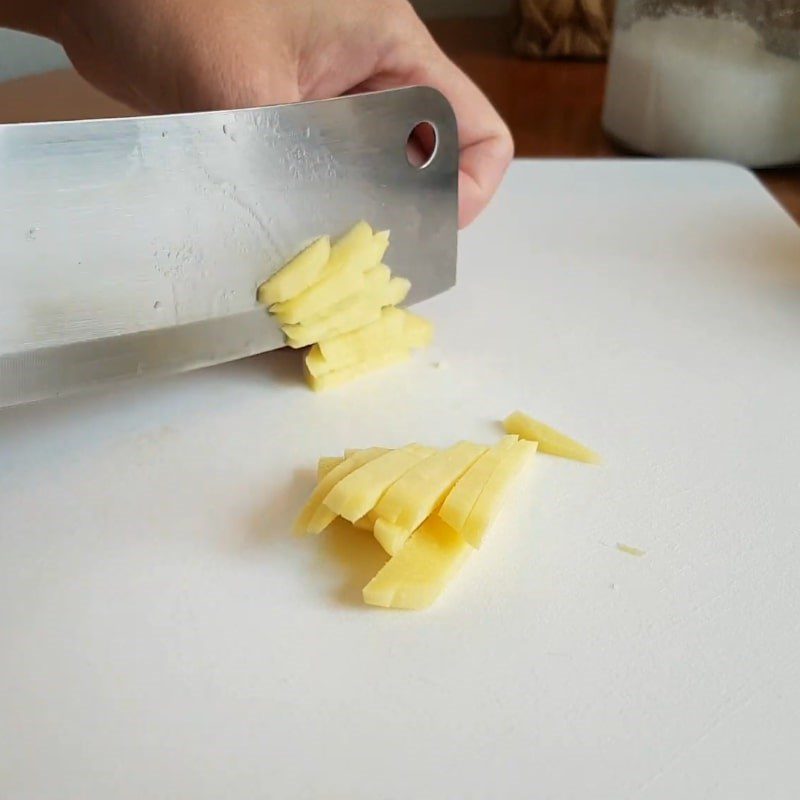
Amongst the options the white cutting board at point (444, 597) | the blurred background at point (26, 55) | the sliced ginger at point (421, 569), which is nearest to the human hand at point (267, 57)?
the white cutting board at point (444, 597)

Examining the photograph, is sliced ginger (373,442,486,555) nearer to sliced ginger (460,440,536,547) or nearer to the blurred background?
sliced ginger (460,440,536,547)

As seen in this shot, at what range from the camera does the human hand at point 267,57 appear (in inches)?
37.4

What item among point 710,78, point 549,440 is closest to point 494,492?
point 549,440

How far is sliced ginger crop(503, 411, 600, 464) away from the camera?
2.77ft

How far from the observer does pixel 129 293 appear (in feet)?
2.67

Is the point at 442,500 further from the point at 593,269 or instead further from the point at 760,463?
the point at 593,269

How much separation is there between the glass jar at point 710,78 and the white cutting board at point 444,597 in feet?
1.64

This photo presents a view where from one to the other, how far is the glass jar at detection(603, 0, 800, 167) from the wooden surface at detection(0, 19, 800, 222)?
8cm

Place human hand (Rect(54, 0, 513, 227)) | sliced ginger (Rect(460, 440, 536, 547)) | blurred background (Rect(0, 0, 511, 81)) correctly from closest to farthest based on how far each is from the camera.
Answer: sliced ginger (Rect(460, 440, 536, 547)) < human hand (Rect(54, 0, 513, 227)) < blurred background (Rect(0, 0, 511, 81))


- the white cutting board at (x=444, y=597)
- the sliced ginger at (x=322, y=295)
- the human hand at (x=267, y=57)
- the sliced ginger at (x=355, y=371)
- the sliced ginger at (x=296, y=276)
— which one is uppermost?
the human hand at (x=267, y=57)

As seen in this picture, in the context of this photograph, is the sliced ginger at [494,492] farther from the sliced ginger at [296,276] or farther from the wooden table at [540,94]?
the wooden table at [540,94]

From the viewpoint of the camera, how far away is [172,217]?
818 mm

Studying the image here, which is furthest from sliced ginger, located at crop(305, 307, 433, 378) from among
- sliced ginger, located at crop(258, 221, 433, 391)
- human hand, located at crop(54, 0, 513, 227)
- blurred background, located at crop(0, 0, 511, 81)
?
blurred background, located at crop(0, 0, 511, 81)

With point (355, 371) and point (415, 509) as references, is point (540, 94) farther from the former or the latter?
point (415, 509)
